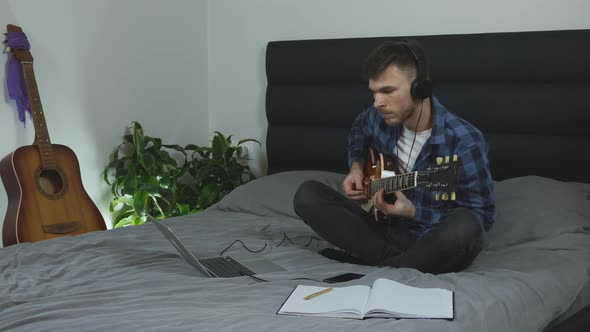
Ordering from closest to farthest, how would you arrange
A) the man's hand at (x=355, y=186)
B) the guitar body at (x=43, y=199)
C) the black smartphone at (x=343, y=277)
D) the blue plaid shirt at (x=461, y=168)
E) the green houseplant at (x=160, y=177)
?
the black smartphone at (x=343, y=277), the blue plaid shirt at (x=461, y=168), the man's hand at (x=355, y=186), the guitar body at (x=43, y=199), the green houseplant at (x=160, y=177)

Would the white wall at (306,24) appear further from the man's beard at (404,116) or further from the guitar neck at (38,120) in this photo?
the guitar neck at (38,120)

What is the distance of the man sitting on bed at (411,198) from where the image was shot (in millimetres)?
1890

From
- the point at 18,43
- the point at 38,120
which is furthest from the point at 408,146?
the point at 18,43

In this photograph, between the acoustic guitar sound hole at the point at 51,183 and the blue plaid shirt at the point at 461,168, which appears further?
the acoustic guitar sound hole at the point at 51,183

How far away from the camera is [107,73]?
3.34m

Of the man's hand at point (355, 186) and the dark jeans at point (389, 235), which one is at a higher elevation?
the man's hand at point (355, 186)

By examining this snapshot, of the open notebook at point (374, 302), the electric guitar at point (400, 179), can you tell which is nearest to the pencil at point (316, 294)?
the open notebook at point (374, 302)

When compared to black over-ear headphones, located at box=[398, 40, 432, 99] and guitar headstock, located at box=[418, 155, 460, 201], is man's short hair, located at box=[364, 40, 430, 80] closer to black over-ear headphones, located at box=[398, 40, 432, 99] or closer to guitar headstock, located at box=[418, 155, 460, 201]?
black over-ear headphones, located at box=[398, 40, 432, 99]

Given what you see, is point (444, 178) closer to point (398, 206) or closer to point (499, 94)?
point (398, 206)

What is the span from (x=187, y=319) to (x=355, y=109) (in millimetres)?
1895

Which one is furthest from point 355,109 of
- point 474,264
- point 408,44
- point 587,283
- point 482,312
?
point 482,312

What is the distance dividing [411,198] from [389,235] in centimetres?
14

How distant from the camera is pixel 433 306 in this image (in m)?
1.44

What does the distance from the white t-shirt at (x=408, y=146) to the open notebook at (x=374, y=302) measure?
0.69 m
